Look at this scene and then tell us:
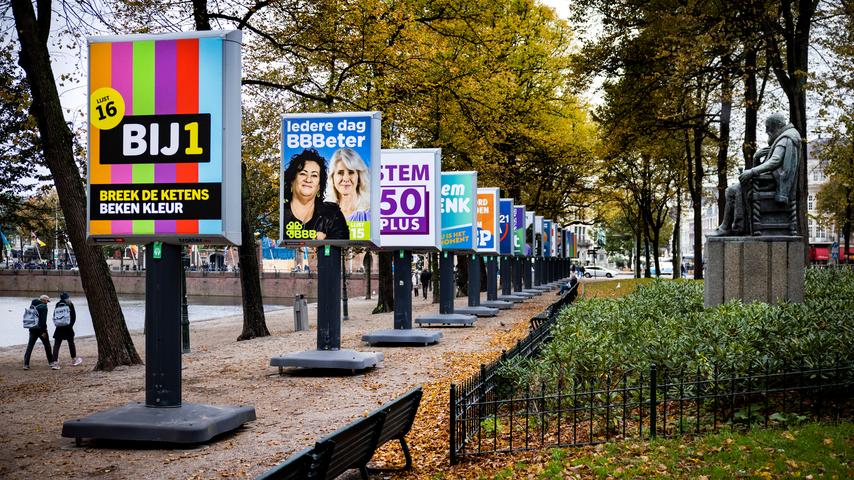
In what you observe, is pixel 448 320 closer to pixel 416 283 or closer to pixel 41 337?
pixel 41 337

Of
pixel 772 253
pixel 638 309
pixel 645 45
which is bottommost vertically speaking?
pixel 638 309

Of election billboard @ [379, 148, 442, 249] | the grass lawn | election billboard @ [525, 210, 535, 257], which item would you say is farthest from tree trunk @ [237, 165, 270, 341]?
election billboard @ [525, 210, 535, 257]

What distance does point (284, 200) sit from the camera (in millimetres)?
17422

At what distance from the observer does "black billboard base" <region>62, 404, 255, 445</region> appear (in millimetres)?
10328

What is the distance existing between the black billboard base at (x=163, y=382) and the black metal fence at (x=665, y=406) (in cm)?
326

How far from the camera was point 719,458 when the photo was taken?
809cm

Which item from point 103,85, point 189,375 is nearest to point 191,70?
point 103,85

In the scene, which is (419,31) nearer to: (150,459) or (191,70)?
(191,70)

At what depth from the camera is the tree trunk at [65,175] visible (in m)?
18.2

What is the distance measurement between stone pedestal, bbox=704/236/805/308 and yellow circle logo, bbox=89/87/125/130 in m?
11.9

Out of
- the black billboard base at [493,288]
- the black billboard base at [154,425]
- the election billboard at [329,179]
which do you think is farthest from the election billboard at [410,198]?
the black billboard base at [493,288]

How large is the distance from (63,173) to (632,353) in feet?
42.0

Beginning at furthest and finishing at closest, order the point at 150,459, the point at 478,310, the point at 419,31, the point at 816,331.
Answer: the point at 478,310 < the point at 419,31 < the point at 816,331 < the point at 150,459

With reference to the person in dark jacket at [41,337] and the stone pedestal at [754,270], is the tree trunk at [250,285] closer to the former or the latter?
the person in dark jacket at [41,337]
